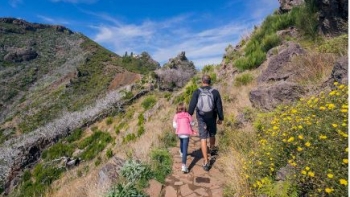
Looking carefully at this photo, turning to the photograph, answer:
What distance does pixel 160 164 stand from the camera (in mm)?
6609

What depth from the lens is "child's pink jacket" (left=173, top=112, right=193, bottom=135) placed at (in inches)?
261

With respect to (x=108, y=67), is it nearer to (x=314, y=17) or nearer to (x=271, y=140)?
(x=314, y=17)

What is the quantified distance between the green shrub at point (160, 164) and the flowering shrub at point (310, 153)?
6.97ft

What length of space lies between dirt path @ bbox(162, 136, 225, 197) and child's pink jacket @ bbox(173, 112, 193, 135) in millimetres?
847

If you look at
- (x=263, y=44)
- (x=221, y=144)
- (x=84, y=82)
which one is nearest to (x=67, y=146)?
(x=263, y=44)

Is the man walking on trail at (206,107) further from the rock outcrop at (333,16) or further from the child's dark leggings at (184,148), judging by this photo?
the rock outcrop at (333,16)

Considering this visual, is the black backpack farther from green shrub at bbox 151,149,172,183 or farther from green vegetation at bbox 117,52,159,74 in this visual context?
green vegetation at bbox 117,52,159,74

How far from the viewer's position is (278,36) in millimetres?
13203

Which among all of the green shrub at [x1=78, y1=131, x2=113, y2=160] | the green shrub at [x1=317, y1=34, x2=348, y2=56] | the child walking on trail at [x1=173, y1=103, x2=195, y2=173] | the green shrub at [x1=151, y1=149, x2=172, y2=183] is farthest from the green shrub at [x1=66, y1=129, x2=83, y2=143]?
the green shrub at [x1=317, y1=34, x2=348, y2=56]

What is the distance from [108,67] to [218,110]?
177 feet

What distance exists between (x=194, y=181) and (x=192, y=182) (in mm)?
65

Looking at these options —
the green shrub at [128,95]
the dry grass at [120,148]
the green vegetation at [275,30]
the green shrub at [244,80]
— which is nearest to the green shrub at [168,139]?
the dry grass at [120,148]

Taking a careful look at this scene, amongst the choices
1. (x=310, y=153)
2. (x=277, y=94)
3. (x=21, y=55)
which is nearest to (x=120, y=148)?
(x=277, y=94)

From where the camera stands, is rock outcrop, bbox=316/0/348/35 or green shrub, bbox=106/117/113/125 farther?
green shrub, bbox=106/117/113/125
